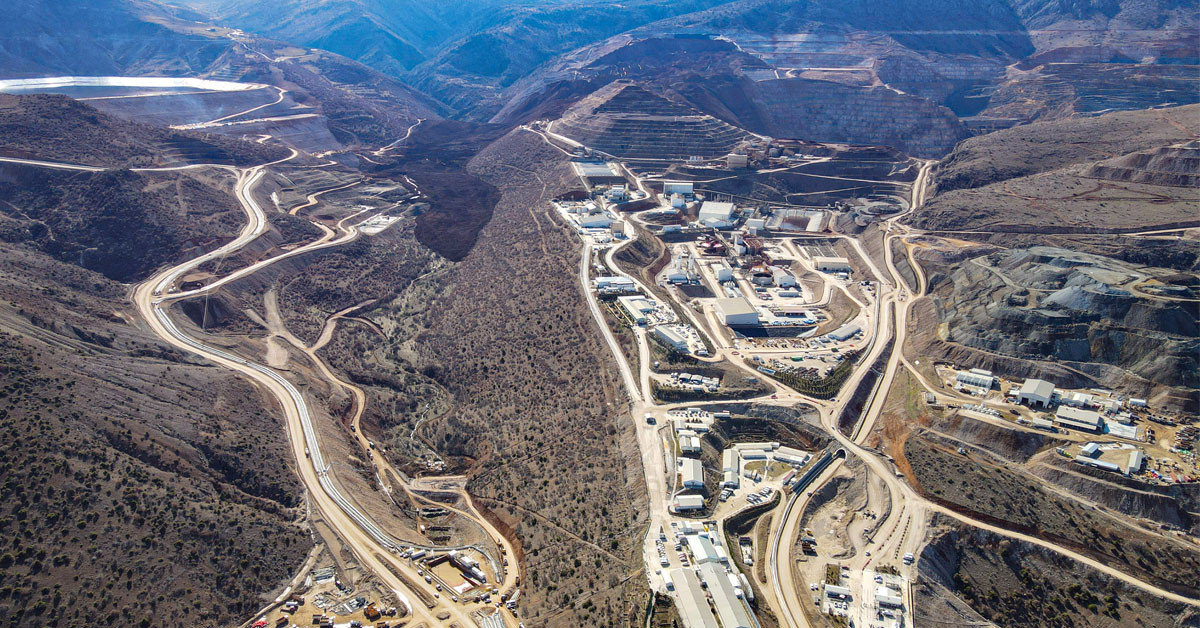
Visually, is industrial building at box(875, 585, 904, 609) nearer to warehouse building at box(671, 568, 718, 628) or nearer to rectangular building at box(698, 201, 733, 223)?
warehouse building at box(671, 568, 718, 628)

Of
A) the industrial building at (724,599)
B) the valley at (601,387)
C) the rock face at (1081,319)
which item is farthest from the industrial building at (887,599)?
the rock face at (1081,319)

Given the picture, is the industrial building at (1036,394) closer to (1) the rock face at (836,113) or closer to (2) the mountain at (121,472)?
(2) the mountain at (121,472)

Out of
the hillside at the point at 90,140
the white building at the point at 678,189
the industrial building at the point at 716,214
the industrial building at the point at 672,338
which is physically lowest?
the industrial building at the point at 672,338

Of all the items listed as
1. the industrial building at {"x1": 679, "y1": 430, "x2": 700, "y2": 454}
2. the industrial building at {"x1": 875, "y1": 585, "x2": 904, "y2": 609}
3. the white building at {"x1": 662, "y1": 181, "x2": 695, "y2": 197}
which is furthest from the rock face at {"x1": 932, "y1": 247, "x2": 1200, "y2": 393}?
the white building at {"x1": 662, "y1": 181, "x2": 695, "y2": 197}

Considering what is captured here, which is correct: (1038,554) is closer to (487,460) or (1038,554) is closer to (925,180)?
(487,460)

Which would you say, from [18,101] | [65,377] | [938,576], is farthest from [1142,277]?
[18,101]

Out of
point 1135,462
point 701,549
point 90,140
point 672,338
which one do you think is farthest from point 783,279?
point 90,140
